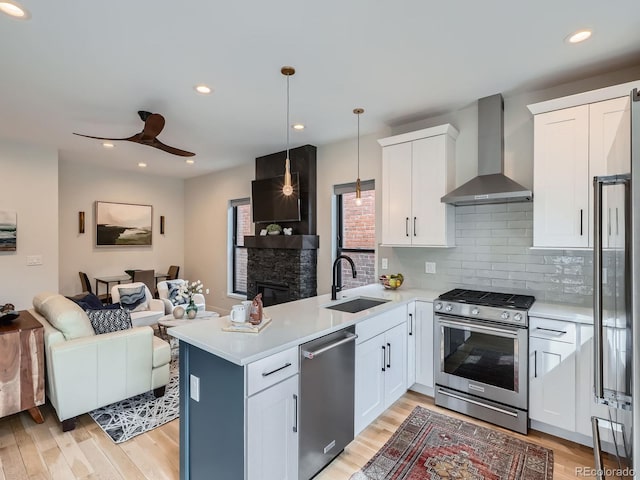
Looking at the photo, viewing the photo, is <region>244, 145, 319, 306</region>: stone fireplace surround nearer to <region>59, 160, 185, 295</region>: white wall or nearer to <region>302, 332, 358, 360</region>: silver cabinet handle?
<region>302, 332, 358, 360</region>: silver cabinet handle

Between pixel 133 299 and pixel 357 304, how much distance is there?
11.5 ft

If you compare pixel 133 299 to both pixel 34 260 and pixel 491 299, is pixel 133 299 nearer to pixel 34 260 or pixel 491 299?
pixel 34 260

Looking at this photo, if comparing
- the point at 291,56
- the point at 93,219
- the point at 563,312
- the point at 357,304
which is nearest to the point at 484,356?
the point at 563,312

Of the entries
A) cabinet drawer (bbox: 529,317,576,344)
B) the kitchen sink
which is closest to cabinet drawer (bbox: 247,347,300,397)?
the kitchen sink

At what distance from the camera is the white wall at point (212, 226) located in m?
6.05

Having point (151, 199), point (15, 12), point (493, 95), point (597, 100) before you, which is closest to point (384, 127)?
point (493, 95)

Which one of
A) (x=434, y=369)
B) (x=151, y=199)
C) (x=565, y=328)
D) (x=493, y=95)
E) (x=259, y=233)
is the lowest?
(x=434, y=369)

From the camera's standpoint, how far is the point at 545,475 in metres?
2.08

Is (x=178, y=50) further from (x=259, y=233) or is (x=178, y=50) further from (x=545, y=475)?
(x=545, y=475)

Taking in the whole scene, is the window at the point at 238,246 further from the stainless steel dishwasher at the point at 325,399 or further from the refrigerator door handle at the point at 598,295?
the refrigerator door handle at the point at 598,295

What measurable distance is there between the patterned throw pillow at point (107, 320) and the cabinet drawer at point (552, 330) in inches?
133

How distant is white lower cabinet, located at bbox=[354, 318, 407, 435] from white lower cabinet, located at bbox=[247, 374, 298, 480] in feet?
2.11

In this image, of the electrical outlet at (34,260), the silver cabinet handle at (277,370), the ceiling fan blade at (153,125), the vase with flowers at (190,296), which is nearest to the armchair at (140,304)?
the vase with flowers at (190,296)

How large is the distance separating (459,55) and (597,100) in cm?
108
